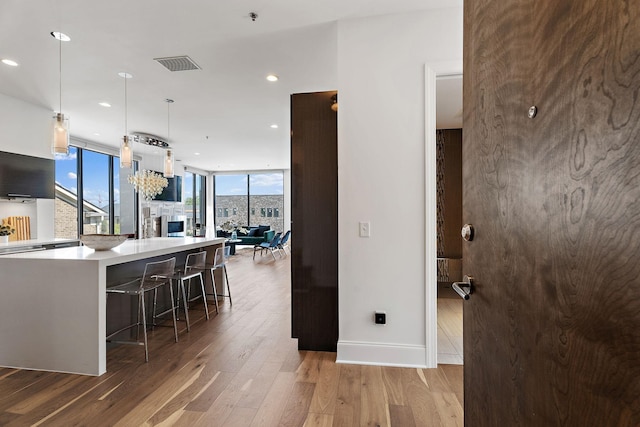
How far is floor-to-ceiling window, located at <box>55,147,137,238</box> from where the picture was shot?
250 inches

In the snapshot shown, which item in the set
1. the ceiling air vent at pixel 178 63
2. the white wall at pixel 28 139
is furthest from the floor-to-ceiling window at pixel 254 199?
the ceiling air vent at pixel 178 63

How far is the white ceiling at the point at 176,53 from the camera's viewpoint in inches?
101

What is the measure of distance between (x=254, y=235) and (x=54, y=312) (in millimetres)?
8606

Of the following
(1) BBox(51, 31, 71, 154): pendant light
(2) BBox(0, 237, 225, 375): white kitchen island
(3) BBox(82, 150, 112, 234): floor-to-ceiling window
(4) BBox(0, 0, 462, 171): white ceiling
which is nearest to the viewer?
(2) BBox(0, 237, 225, 375): white kitchen island

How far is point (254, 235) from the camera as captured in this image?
11102 mm

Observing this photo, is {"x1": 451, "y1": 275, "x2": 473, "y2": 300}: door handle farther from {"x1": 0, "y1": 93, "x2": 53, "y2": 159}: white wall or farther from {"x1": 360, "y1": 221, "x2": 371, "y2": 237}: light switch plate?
{"x1": 0, "y1": 93, "x2": 53, "y2": 159}: white wall

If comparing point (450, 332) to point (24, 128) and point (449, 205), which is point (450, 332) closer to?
point (449, 205)

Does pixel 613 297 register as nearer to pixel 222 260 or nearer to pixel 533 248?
pixel 533 248

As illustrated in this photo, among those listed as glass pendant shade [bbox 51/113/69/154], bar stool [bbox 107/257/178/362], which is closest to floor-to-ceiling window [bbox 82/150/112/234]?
glass pendant shade [bbox 51/113/69/154]

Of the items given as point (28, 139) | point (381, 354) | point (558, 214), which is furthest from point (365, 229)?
point (28, 139)

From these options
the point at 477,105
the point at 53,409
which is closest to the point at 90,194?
the point at 53,409

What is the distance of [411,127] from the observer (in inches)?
100

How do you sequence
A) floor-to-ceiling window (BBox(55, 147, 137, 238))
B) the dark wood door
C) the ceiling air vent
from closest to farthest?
the dark wood door → the ceiling air vent → floor-to-ceiling window (BBox(55, 147, 137, 238))

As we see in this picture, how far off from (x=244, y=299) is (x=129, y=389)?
2396 mm
